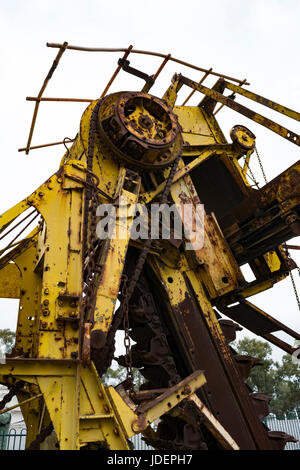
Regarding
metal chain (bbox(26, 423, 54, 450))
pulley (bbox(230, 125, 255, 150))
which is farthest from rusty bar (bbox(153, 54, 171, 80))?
metal chain (bbox(26, 423, 54, 450))

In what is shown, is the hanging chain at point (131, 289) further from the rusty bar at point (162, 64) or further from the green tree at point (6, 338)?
the green tree at point (6, 338)

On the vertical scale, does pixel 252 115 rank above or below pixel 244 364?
above

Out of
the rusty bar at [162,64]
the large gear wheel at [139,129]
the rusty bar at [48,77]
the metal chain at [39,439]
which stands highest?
the rusty bar at [162,64]

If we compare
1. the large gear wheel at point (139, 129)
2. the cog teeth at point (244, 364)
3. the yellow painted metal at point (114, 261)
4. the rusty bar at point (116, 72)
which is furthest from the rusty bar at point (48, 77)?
the cog teeth at point (244, 364)

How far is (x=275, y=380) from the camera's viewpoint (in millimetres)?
35125

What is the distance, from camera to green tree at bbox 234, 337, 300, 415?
1299 inches

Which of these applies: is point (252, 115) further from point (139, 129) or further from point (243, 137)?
point (139, 129)

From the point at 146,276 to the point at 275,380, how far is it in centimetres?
3591

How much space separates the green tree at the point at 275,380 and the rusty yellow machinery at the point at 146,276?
107 feet

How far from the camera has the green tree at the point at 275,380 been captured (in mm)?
33000

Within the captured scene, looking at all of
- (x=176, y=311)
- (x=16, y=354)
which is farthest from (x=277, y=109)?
(x=16, y=354)

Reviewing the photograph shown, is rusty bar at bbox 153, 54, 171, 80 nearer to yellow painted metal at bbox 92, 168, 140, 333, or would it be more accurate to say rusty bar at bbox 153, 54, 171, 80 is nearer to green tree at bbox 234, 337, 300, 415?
yellow painted metal at bbox 92, 168, 140, 333

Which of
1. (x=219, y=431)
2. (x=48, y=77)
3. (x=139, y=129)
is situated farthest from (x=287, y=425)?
(x=48, y=77)

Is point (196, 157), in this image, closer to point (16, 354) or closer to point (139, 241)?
point (139, 241)
